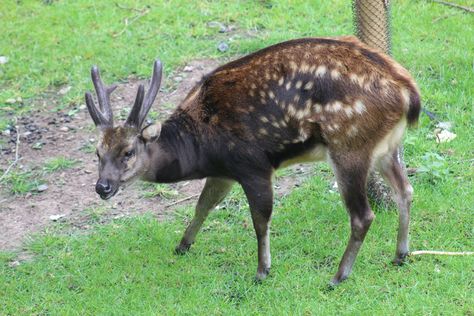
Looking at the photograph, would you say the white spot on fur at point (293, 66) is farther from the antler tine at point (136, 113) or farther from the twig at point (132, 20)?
the twig at point (132, 20)

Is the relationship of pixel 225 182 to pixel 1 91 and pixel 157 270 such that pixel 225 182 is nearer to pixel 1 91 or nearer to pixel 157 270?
pixel 157 270

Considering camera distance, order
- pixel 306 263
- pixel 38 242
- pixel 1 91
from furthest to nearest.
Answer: pixel 1 91
pixel 38 242
pixel 306 263

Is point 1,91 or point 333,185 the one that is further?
point 1,91

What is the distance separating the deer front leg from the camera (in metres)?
5.56

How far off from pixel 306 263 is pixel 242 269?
45cm

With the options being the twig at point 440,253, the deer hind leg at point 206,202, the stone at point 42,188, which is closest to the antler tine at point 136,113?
the deer hind leg at point 206,202

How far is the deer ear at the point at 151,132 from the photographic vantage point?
18.5 feet

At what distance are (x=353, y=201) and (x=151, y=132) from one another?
4.72 ft

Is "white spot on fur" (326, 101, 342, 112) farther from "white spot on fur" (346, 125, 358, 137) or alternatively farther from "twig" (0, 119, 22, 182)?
"twig" (0, 119, 22, 182)

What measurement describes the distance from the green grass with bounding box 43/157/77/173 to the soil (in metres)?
0.04

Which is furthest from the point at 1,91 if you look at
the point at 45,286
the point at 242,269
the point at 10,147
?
the point at 242,269

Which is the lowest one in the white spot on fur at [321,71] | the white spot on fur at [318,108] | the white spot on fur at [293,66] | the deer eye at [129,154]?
the deer eye at [129,154]

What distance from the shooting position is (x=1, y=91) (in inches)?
342

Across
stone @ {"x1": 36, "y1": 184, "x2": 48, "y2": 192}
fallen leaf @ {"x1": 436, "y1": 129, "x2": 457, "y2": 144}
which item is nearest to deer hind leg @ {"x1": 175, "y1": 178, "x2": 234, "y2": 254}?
stone @ {"x1": 36, "y1": 184, "x2": 48, "y2": 192}
